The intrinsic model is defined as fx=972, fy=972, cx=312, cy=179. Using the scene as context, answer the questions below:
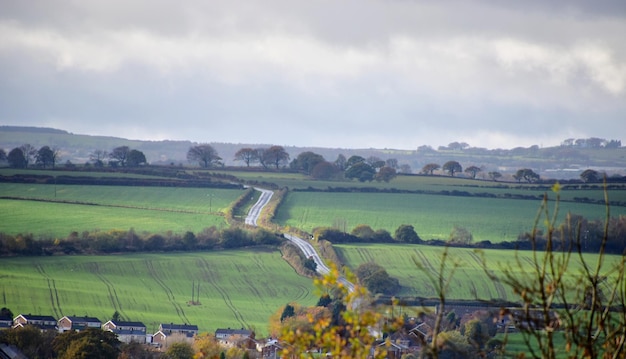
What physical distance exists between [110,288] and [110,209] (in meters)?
29.8

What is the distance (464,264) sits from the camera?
76125 millimetres

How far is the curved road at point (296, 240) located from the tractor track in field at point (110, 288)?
1444 cm

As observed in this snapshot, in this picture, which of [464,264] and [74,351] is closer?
[74,351]

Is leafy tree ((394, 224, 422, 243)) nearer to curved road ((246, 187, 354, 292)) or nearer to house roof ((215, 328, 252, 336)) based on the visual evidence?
curved road ((246, 187, 354, 292))

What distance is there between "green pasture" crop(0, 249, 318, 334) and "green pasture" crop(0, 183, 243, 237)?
8920 millimetres

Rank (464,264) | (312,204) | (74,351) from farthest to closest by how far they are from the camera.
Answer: (312,204), (464,264), (74,351)

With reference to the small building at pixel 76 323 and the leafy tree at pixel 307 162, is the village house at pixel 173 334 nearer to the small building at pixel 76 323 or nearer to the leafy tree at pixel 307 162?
the small building at pixel 76 323

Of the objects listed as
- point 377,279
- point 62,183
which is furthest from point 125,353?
point 62,183

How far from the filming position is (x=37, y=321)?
5612 cm

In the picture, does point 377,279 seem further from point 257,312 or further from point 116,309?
point 116,309

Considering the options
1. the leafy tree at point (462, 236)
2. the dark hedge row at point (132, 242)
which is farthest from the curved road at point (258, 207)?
the leafy tree at point (462, 236)

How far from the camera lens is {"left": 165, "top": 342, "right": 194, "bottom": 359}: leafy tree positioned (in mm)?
47188

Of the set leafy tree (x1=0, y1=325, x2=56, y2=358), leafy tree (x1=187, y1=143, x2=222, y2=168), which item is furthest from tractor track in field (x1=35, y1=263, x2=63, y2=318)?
leafy tree (x1=187, y1=143, x2=222, y2=168)

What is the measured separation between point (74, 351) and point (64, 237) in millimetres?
37426
